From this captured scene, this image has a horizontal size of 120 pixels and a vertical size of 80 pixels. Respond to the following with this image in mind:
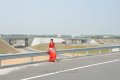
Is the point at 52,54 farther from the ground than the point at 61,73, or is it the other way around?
the point at 52,54

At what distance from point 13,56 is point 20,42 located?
13671 cm

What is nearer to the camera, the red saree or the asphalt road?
the asphalt road

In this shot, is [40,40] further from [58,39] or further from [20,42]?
[20,42]

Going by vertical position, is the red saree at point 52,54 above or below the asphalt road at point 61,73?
above

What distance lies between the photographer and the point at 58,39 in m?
140

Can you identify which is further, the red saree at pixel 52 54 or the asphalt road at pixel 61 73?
the red saree at pixel 52 54

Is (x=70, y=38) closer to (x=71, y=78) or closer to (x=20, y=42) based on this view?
(x=20, y=42)

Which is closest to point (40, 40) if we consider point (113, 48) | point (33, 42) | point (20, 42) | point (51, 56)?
point (33, 42)

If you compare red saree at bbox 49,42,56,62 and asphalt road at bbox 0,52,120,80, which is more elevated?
red saree at bbox 49,42,56,62

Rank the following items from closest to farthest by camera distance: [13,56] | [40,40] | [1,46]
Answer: [13,56] < [1,46] < [40,40]

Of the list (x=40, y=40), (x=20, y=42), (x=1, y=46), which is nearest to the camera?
(x=1, y=46)

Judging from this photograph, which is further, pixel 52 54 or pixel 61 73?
pixel 52 54

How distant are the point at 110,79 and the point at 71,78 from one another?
1488 millimetres

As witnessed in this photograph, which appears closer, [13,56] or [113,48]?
[13,56]
